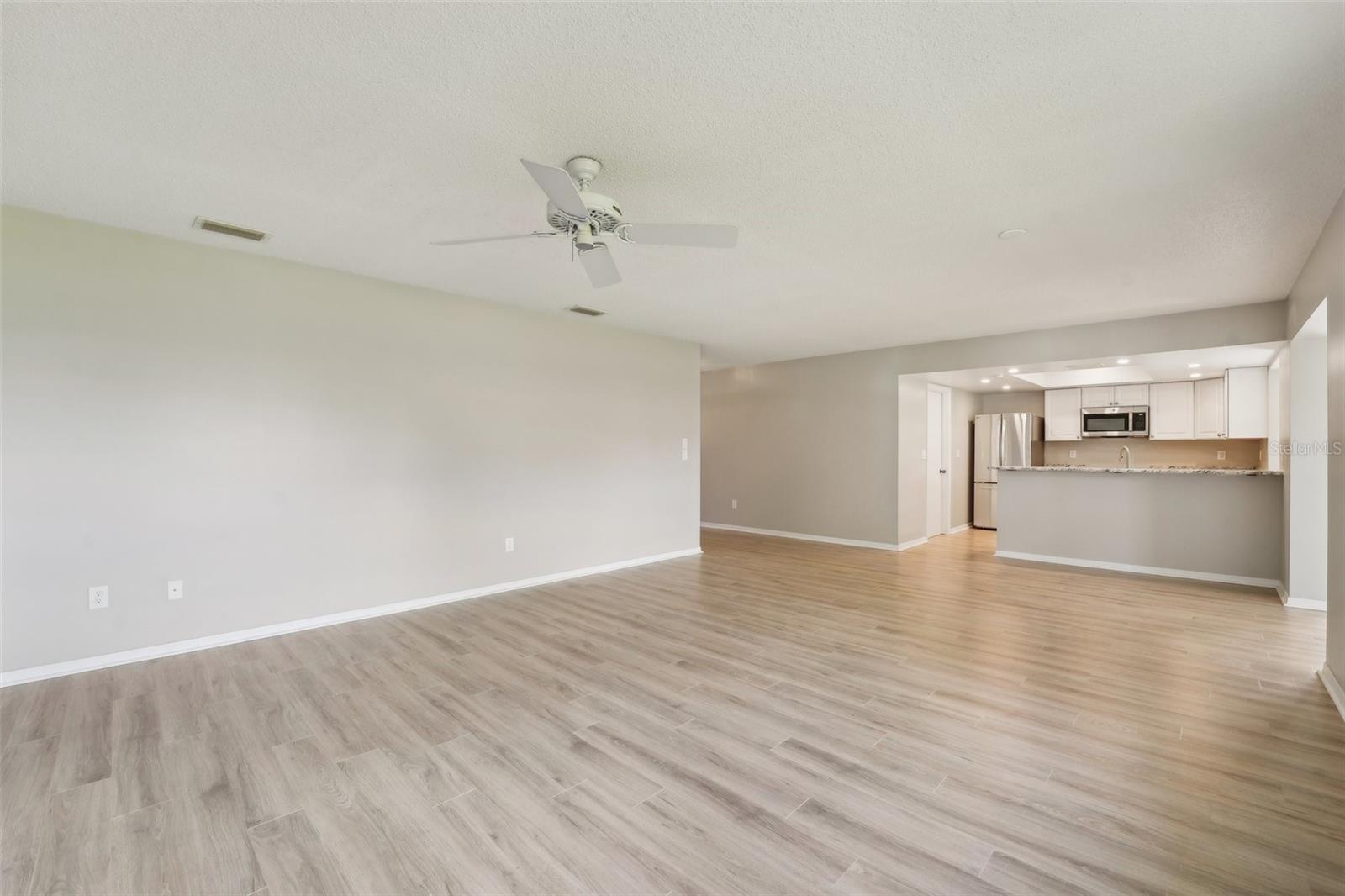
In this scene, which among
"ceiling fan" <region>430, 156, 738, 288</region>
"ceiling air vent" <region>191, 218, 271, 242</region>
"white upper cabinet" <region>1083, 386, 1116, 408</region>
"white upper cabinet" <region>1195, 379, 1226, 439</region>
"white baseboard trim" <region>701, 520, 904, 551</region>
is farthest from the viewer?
"white upper cabinet" <region>1083, 386, 1116, 408</region>

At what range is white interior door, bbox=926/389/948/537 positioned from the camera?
26.0ft

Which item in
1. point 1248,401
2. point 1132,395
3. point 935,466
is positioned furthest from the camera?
point 935,466

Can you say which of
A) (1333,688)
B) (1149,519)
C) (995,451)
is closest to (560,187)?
(1333,688)

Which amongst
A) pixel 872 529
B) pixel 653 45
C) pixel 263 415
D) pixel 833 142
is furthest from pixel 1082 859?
pixel 872 529

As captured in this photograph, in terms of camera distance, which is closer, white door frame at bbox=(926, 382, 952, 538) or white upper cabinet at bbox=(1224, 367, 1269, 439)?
white upper cabinet at bbox=(1224, 367, 1269, 439)

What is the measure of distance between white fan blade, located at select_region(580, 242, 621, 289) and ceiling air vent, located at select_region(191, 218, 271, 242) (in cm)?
210

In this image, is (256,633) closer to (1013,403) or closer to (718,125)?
(718,125)

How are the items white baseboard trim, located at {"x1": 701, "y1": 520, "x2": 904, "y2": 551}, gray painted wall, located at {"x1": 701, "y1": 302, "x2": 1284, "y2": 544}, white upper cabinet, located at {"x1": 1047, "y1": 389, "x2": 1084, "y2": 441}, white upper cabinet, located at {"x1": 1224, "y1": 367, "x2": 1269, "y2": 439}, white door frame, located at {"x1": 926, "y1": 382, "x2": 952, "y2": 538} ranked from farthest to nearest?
white door frame, located at {"x1": 926, "y1": 382, "x2": 952, "y2": 538}, white upper cabinet, located at {"x1": 1047, "y1": 389, "x2": 1084, "y2": 441}, white baseboard trim, located at {"x1": 701, "y1": 520, "x2": 904, "y2": 551}, white upper cabinet, located at {"x1": 1224, "y1": 367, "x2": 1269, "y2": 439}, gray painted wall, located at {"x1": 701, "y1": 302, "x2": 1284, "y2": 544}

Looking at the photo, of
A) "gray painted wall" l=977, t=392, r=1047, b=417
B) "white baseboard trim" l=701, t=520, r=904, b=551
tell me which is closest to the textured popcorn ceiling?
"white baseboard trim" l=701, t=520, r=904, b=551

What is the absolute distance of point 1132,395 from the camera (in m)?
7.42

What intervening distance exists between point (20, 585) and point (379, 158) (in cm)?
305

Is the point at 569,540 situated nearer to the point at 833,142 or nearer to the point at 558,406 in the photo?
the point at 558,406

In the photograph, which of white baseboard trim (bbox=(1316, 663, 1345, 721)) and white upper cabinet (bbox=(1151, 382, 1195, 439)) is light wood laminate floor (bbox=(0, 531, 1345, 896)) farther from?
white upper cabinet (bbox=(1151, 382, 1195, 439))

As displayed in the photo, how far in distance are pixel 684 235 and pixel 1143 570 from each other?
20.1 ft
